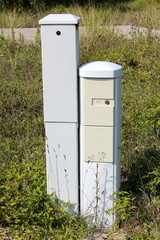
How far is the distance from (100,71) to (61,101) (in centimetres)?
41

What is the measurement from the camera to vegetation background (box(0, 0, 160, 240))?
10.6 feet

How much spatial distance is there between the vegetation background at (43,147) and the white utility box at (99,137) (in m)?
0.14

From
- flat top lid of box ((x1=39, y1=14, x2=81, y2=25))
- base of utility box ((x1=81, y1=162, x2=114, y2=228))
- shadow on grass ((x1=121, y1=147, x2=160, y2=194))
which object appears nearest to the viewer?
flat top lid of box ((x1=39, y1=14, x2=81, y2=25))

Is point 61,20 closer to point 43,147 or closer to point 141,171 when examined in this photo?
point 141,171

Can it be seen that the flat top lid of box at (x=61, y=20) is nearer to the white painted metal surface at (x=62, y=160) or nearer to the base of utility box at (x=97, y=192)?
the white painted metal surface at (x=62, y=160)

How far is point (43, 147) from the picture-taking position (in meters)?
4.60

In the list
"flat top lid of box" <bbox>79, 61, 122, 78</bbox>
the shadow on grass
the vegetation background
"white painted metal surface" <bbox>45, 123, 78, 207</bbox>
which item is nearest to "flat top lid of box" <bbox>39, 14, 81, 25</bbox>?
"flat top lid of box" <bbox>79, 61, 122, 78</bbox>

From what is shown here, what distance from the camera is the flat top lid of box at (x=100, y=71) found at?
10.0 ft

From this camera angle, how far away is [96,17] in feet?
34.6

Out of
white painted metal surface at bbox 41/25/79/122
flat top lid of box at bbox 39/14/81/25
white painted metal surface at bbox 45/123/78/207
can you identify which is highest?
flat top lid of box at bbox 39/14/81/25

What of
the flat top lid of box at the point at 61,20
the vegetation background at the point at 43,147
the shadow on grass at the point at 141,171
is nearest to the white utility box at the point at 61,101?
the flat top lid of box at the point at 61,20

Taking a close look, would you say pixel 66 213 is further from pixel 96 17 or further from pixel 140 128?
pixel 96 17

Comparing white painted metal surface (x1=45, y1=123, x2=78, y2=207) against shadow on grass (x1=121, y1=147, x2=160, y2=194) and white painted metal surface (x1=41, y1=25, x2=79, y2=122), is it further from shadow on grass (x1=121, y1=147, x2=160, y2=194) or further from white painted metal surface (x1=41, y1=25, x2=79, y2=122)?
shadow on grass (x1=121, y1=147, x2=160, y2=194)

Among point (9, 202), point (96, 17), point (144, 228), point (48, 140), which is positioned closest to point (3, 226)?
point (9, 202)
